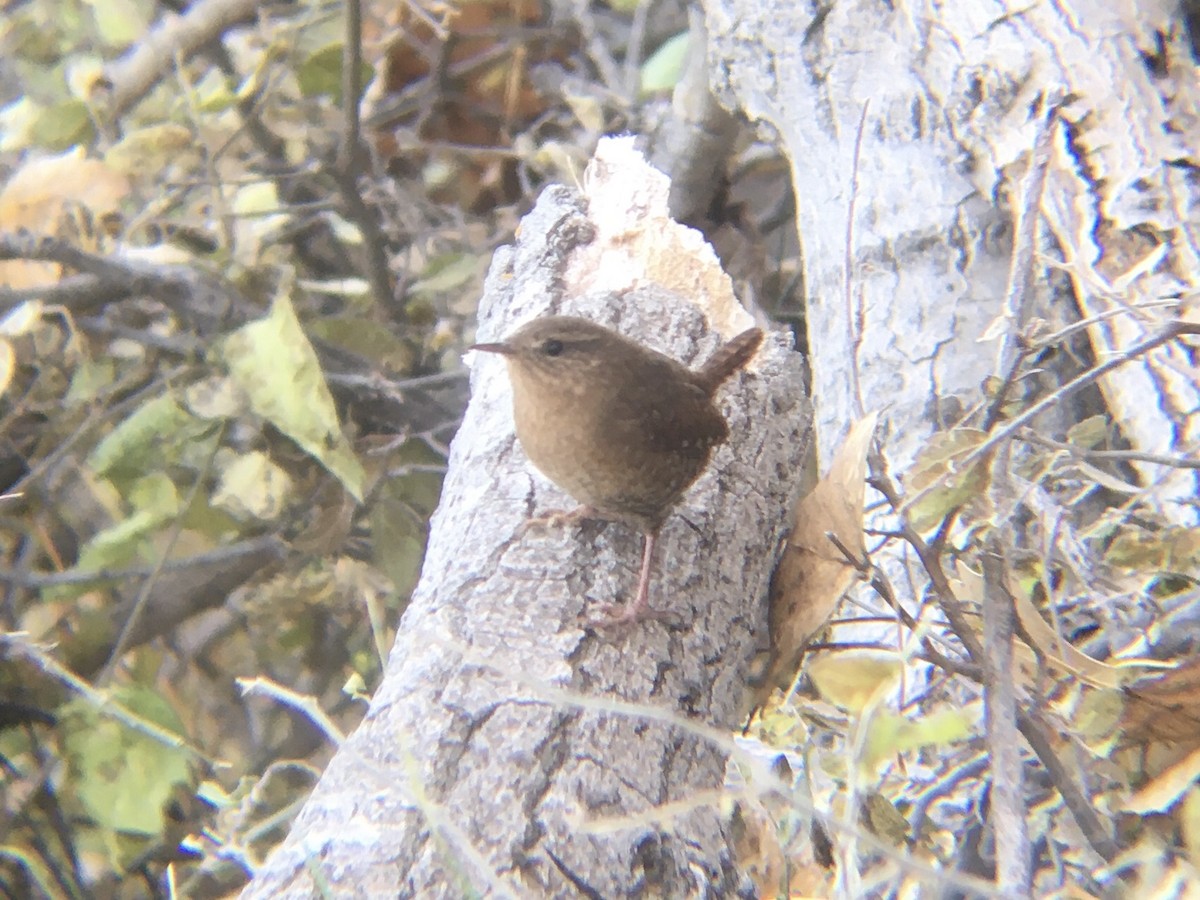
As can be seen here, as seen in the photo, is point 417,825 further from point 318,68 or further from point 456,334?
point 318,68

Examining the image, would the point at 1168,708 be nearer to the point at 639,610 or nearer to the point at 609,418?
the point at 639,610

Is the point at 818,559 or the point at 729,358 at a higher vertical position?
the point at 729,358

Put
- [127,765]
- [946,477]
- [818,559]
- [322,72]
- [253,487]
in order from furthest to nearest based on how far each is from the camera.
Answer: [322,72]
[253,487]
[127,765]
[818,559]
[946,477]

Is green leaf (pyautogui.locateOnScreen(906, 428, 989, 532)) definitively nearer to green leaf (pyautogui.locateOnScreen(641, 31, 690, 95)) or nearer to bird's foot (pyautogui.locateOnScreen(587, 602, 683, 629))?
bird's foot (pyautogui.locateOnScreen(587, 602, 683, 629))

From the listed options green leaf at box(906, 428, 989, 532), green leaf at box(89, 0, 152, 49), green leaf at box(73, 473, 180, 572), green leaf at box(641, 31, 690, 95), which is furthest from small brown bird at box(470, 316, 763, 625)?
green leaf at box(89, 0, 152, 49)

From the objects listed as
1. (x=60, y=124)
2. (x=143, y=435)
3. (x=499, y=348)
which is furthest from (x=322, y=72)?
(x=499, y=348)

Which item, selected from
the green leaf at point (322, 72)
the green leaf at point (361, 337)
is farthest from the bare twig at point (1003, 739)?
the green leaf at point (322, 72)

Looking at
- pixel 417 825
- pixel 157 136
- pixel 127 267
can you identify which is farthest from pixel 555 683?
pixel 157 136
